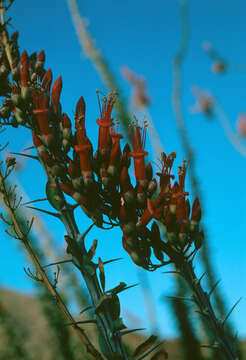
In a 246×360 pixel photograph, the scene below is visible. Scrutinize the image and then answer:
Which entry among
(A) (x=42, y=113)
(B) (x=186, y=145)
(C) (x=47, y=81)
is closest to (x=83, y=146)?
(A) (x=42, y=113)

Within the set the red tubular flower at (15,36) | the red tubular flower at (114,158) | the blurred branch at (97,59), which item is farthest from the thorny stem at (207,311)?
the blurred branch at (97,59)

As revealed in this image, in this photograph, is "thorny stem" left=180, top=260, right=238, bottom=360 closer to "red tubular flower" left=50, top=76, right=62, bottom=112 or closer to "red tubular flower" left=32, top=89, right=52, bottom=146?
"red tubular flower" left=32, top=89, right=52, bottom=146

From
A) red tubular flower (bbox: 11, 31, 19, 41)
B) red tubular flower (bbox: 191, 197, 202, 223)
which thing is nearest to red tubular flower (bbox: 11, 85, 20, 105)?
red tubular flower (bbox: 11, 31, 19, 41)

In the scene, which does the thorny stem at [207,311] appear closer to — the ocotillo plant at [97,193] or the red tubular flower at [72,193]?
the ocotillo plant at [97,193]

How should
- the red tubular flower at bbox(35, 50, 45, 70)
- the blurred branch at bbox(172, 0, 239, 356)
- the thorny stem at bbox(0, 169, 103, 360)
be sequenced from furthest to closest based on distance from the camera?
1. the blurred branch at bbox(172, 0, 239, 356)
2. the red tubular flower at bbox(35, 50, 45, 70)
3. the thorny stem at bbox(0, 169, 103, 360)

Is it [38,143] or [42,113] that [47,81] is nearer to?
[42,113]

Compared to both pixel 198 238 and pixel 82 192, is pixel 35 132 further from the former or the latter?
pixel 198 238

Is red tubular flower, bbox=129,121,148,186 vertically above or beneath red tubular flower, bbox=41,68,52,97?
beneath
